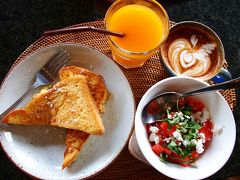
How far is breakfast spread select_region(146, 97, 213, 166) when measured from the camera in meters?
1.15

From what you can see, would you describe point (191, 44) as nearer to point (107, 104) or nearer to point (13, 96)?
point (107, 104)

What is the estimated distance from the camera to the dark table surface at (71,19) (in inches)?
58.0

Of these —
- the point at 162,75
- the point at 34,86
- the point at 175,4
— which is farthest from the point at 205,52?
the point at 34,86

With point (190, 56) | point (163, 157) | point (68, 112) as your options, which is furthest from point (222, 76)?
point (68, 112)

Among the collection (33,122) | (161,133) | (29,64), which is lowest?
(161,133)

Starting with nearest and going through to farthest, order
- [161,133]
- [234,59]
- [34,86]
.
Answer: [161,133] → [34,86] → [234,59]

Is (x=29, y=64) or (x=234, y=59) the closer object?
(x=29, y=64)

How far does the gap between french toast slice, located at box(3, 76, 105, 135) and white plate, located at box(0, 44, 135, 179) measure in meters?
0.05

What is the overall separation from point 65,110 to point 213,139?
450mm

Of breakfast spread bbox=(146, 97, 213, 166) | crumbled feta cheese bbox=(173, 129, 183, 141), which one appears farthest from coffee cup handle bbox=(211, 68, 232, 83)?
crumbled feta cheese bbox=(173, 129, 183, 141)

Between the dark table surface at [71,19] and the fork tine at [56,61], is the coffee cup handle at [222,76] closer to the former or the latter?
the dark table surface at [71,19]

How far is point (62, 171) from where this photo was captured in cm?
123

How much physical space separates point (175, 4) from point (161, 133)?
591 millimetres

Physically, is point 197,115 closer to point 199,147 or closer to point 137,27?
point 199,147
